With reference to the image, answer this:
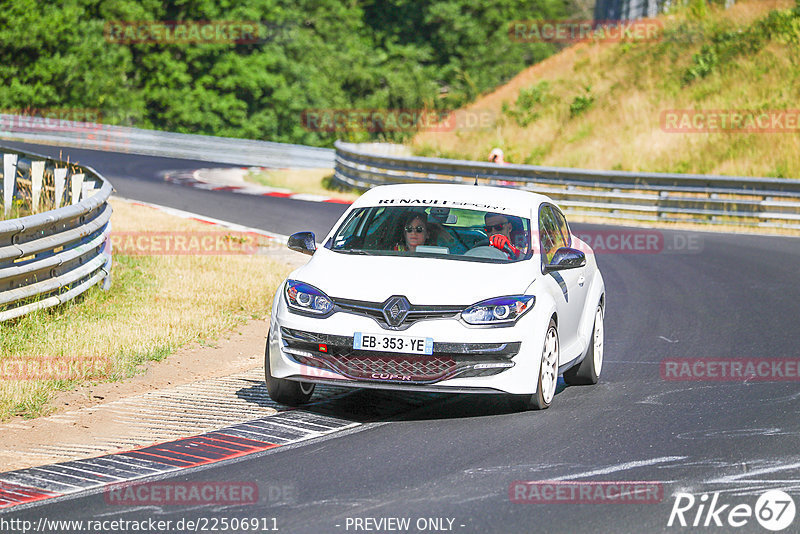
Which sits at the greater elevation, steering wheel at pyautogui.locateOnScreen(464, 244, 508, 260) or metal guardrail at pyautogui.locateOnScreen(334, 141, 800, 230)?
steering wheel at pyautogui.locateOnScreen(464, 244, 508, 260)

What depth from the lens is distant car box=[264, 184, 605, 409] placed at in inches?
300

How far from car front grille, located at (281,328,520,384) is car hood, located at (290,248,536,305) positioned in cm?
32

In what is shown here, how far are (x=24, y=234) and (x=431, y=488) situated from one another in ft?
18.0

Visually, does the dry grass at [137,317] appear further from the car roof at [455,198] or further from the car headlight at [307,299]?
the car roof at [455,198]

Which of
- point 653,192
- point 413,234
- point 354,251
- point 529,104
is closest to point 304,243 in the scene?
point 354,251

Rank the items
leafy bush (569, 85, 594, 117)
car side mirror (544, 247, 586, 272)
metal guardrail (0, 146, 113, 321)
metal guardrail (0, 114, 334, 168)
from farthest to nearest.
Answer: metal guardrail (0, 114, 334, 168), leafy bush (569, 85, 594, 117), metal guardrail (0, 146, 113, 321), car side mirror (544, 247, 586, 272)

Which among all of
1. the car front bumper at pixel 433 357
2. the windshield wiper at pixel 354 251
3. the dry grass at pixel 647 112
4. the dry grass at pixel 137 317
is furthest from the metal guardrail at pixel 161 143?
the car front bumper at pixel 433 357

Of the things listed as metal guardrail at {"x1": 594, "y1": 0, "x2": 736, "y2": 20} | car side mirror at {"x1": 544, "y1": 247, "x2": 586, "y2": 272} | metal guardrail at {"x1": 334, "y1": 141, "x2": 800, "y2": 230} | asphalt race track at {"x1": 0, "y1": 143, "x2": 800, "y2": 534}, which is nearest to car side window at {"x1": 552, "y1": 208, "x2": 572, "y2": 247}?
asphalt race track at {"x1": 0, "y1": 143, "x2": 800, "y2": 534}

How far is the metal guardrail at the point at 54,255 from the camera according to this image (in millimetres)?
9906

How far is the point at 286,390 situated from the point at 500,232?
202cm

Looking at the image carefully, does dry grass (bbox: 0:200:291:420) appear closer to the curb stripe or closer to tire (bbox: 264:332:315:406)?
the curb stripe

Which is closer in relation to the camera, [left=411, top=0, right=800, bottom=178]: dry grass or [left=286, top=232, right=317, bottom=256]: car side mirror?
[left=286, top=232, right=317, bottom=256]: car side mirror

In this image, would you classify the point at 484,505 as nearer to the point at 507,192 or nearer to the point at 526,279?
the point at 526,279

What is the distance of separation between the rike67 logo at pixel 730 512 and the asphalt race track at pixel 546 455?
21mm
